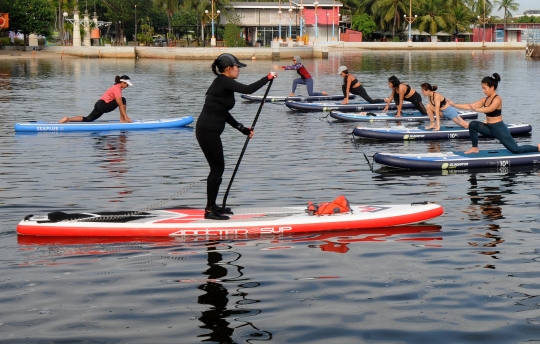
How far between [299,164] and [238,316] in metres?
10.8

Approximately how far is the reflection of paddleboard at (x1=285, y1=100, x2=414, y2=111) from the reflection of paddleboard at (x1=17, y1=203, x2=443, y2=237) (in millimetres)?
18273

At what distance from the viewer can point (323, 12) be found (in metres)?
124

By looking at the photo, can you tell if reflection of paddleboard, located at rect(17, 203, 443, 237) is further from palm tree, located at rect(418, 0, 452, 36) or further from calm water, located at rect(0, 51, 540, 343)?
palm tree, located at rect(418, 0, 452, 36)

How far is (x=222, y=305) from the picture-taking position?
899cm

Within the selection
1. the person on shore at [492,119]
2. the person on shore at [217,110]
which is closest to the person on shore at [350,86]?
the person on shore at [492,119]

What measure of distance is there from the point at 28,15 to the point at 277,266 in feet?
A: 290

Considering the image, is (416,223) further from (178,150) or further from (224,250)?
(178,150)

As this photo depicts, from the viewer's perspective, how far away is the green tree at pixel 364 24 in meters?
129

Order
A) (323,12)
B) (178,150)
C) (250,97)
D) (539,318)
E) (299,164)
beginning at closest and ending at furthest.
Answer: (539,318), (299,164), (178,150), (250,97), (323,12)

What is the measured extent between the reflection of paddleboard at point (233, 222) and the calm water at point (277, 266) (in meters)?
0.17

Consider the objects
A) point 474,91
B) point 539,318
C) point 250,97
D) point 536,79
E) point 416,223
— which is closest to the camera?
point 539,318

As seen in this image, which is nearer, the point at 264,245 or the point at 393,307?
the point at 393,307

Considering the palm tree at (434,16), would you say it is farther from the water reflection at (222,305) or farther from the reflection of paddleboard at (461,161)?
the water reflection at (222,305)

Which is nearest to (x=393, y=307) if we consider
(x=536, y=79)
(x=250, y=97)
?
(x=250, y=97)
